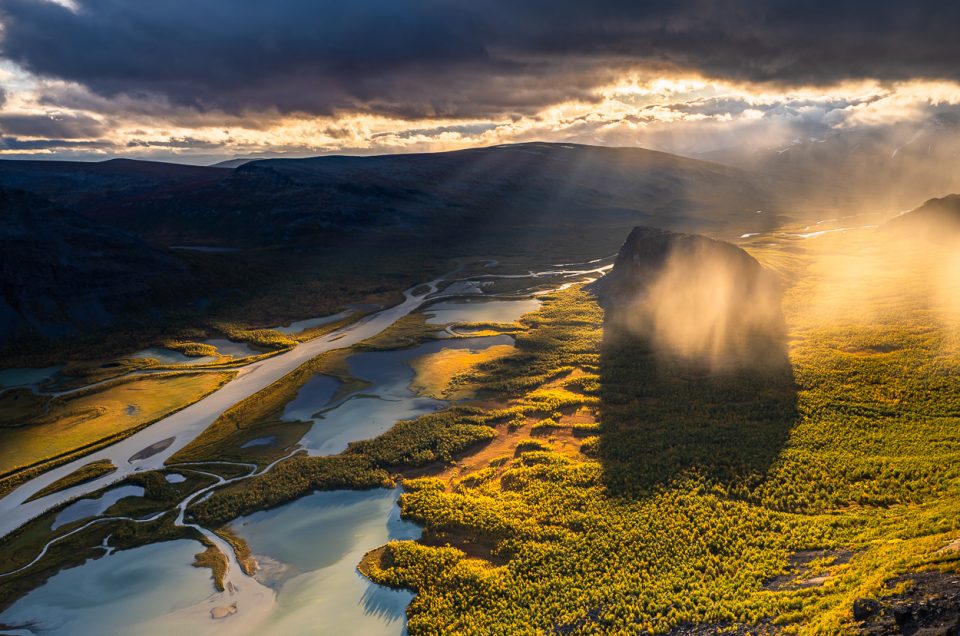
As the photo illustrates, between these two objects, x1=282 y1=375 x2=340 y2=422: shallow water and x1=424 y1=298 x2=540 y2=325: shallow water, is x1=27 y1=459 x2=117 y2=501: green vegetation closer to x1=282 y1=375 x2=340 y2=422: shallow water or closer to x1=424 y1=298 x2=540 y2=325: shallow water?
x1=282 y1=375 x2=340 y2=422: shallow water

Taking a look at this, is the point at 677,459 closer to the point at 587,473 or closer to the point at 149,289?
the point at 587,473

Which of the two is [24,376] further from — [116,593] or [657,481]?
[657,481]

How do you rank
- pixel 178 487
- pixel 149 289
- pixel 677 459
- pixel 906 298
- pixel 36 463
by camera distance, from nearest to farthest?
pixel 677 459 → pixel 178 487 → pixel 36 463 → pixel 906 298 → pixel 149 289

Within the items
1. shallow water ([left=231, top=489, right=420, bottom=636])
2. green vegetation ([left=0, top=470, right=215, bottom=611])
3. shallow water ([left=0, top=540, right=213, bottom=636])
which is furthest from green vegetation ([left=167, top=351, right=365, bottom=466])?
shallow water ([left=0, top=540, right=213, bottom=636])

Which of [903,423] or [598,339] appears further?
[598,339]

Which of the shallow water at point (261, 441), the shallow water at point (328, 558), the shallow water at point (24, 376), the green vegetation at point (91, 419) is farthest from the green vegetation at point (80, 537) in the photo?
the shallow water at point (24, 376)

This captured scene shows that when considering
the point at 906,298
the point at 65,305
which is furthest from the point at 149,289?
the point at 906,298

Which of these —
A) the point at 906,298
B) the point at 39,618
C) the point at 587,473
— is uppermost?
the point at 906,298
